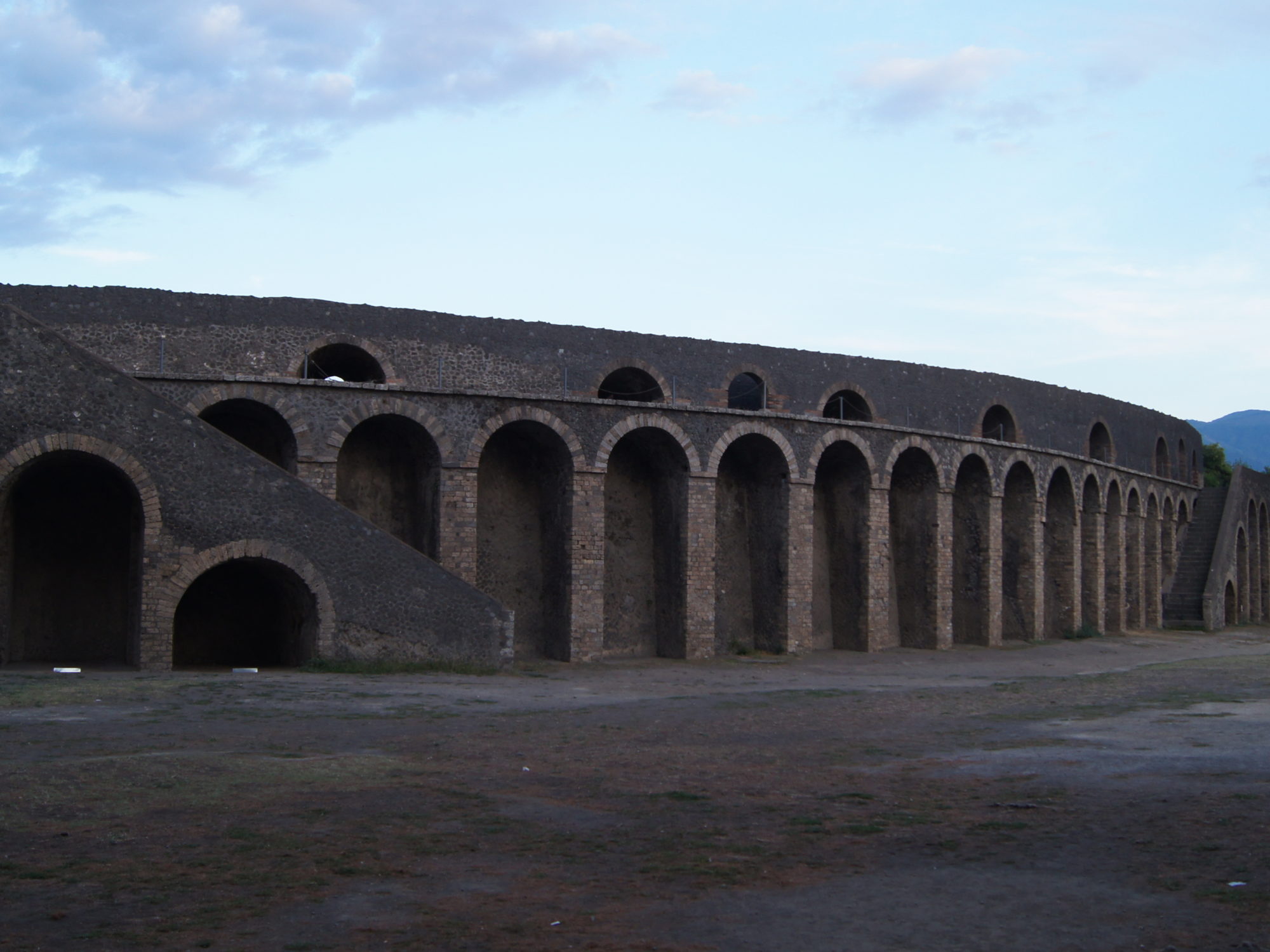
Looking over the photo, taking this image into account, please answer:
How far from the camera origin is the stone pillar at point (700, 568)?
1902 cm

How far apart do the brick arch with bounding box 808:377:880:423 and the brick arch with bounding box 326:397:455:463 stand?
7696 millimetres

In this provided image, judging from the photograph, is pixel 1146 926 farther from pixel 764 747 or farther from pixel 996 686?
pixel 996 686

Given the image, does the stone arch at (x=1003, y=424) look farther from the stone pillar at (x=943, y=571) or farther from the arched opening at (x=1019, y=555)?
the stone pillar at (x=943, y=571)

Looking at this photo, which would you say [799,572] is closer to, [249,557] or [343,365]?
[343,365]

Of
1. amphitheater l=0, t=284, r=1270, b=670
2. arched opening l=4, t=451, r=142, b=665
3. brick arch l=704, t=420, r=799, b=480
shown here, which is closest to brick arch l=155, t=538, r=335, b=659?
amphitheater l=0, t=284, r=1270, b=670

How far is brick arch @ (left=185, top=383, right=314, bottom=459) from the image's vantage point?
1627cm

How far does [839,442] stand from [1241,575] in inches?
889

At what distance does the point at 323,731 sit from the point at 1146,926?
6.72 metres

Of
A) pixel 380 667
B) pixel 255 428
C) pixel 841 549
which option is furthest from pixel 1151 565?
pixel 380 667

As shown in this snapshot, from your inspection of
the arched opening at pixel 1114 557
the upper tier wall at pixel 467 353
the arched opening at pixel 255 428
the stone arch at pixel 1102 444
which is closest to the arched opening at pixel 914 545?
the upper tier wall at pixel 467 353

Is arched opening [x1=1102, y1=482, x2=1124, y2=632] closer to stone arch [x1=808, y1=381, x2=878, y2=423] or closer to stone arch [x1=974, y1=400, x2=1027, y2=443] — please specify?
stone arch [x1=974, y1=400, x2=1027, y2=443]

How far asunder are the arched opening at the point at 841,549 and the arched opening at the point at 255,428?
9270 mm

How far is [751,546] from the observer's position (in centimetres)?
2106

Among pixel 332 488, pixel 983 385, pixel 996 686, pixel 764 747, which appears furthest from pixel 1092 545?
pixel 764 747
